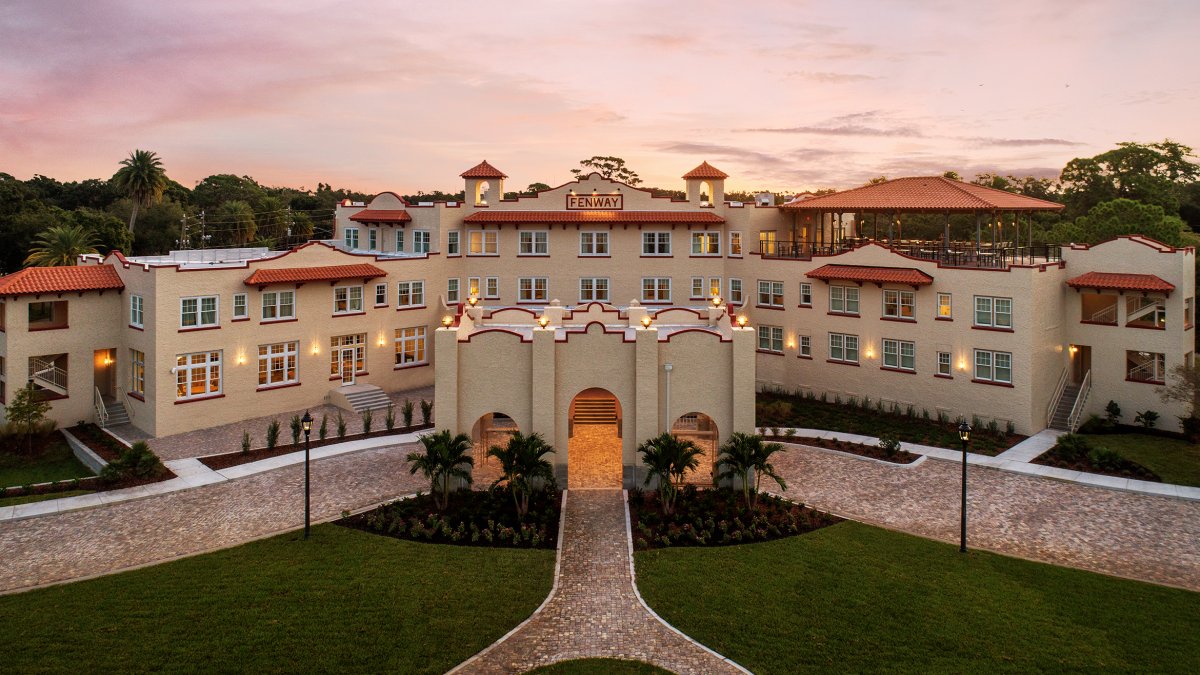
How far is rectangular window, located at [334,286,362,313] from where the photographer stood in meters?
37.3

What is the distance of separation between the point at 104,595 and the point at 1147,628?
2329 centimetres

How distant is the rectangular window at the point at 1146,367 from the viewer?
32.6 metres

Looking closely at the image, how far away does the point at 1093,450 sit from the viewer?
27.7 m

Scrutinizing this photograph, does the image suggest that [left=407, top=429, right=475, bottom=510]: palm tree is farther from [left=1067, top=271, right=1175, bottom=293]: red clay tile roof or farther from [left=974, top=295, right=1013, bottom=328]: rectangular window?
[left=1067, top=271, right=1175, bottom=293]: red clay tile roof

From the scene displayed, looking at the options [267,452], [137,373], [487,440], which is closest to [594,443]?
[487,440]

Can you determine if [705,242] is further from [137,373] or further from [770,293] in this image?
[137,373]

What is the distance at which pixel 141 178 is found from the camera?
65750 millimetres

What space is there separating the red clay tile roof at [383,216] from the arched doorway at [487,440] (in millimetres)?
17781

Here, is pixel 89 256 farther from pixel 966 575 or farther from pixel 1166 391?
pixel 1166 391

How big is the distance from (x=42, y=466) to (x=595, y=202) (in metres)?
29.5

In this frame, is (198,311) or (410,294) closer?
(198,311)

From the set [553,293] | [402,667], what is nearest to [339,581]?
[402,667]

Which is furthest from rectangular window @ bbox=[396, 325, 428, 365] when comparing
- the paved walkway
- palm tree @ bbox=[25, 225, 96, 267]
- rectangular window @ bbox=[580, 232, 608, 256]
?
palm tree @ bbox=[25, 225, 96, 267]

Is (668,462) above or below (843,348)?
below
